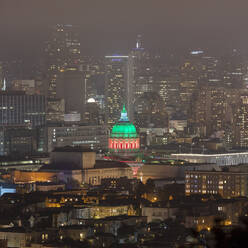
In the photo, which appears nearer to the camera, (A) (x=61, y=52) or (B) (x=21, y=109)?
(B) (x=21, y=109)

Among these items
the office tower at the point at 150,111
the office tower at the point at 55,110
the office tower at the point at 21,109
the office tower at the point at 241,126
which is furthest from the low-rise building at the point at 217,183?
the office tower at the point at 150,111

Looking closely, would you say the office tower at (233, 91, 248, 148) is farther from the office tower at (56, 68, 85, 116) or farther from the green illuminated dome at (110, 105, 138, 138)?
the green illuminated dome at (110, 105, 138, 138)

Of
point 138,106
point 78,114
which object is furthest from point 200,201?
point 138,106

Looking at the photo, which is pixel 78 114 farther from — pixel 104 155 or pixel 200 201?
pixel 200 201

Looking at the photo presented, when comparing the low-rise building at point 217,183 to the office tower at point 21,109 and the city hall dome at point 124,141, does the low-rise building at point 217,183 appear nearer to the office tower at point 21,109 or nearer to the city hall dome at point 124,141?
the city hall dome at point 124,141

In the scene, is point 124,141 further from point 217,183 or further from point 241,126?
point 241,126

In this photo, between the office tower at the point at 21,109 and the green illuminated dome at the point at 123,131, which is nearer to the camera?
the green illuminated dome at the point at 123,131

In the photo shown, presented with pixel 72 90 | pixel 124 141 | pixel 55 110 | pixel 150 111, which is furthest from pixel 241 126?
pixel 124 141
